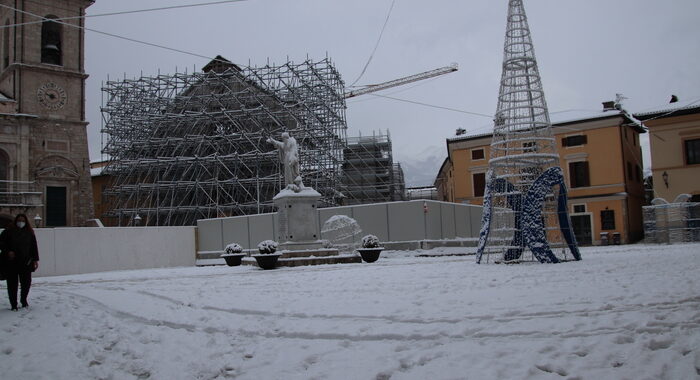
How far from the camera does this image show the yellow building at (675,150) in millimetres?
33344

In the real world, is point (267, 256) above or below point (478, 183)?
below

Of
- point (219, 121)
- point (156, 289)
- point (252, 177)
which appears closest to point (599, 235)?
point (252, 177)

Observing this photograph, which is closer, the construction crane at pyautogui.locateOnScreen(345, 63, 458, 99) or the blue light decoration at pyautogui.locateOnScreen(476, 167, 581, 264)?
the blue light decoration at pyautogui.locateOnScreen(476, 167, 581, 264)

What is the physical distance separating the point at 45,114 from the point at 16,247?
3393cm

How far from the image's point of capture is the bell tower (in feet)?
123

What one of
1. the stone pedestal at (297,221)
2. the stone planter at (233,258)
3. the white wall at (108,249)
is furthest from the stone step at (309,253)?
the white wall at (108,249)

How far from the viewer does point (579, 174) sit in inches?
1538

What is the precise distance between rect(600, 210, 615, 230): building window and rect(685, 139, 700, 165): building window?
566cm

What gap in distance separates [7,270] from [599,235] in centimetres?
3549

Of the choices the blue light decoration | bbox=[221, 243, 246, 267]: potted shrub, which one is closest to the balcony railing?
bbox=[221, 243, 246, 267]: potted shrub

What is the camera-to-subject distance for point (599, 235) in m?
37.3

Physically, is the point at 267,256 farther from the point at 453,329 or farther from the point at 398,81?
the point at 398,81

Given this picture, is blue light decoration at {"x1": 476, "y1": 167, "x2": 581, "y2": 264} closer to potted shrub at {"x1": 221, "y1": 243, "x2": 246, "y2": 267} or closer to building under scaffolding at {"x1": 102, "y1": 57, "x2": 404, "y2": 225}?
potted shrub at {"x1": 221, "y1": 243, "x2": 246, "y2": 267}

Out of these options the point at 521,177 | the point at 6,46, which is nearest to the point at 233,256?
the point at 521,177
